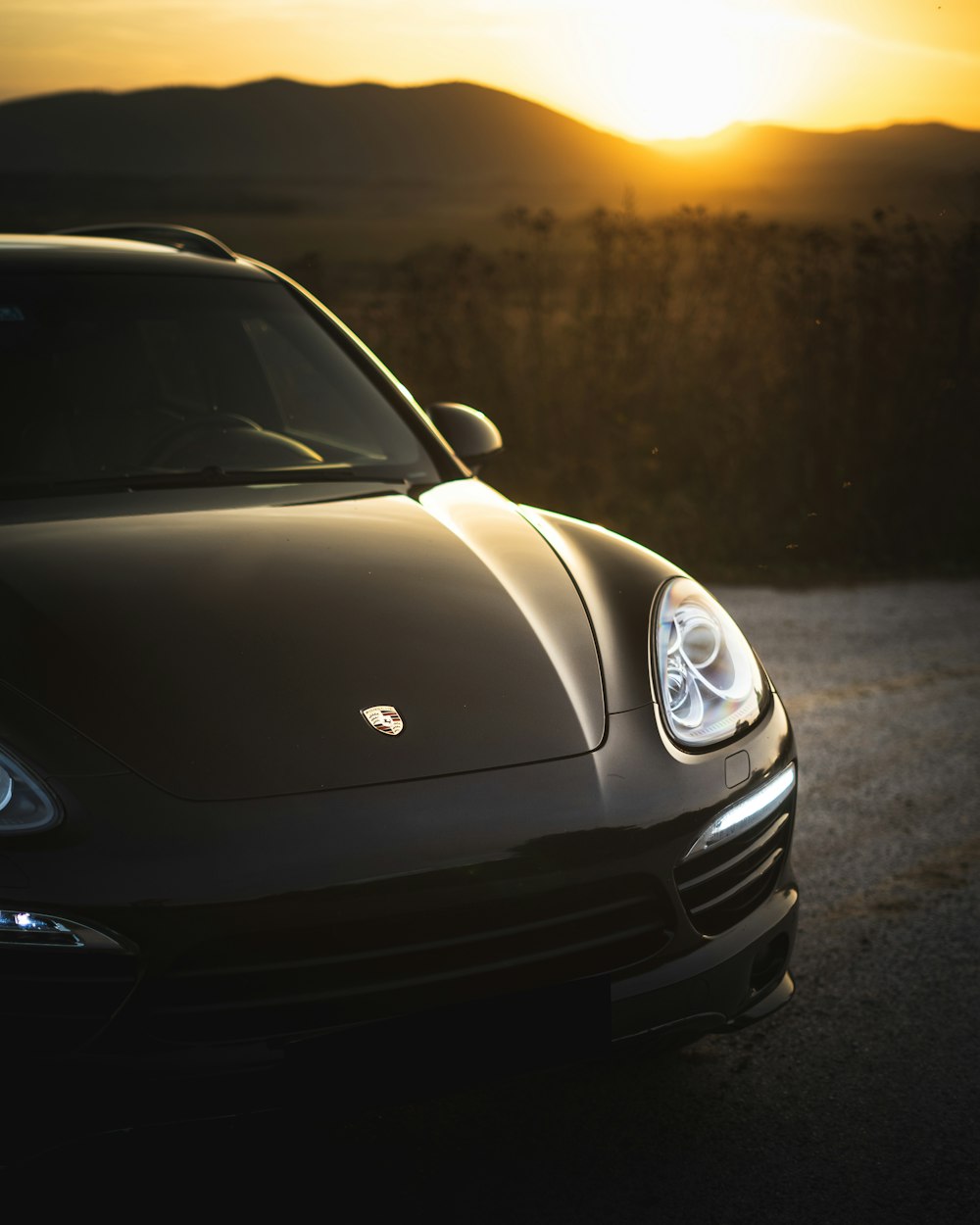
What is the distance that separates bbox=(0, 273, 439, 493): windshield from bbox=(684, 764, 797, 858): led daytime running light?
1235mm

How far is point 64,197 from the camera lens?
43.6 m

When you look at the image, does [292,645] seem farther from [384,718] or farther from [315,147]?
[315,147]

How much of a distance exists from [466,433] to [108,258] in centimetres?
102

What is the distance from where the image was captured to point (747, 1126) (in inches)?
92.1

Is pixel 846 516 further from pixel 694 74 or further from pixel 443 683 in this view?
pixel 443 683

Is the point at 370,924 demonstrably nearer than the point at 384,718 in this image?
Yes

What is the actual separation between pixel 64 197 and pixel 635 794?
46.2 meters

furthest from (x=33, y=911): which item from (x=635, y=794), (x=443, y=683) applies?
(x=635, y=794)

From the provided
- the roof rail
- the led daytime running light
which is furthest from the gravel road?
the roof rail

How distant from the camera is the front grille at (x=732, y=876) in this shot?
203 cm

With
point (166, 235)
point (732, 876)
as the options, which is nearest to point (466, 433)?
point (166, 235)

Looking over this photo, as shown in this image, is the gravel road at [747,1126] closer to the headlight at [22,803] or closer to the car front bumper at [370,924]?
the car front bumper at [370,924]

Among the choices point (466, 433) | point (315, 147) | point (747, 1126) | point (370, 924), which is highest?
point (466, 433)

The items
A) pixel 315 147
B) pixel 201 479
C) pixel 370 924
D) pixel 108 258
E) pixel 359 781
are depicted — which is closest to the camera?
pixel 370 924
